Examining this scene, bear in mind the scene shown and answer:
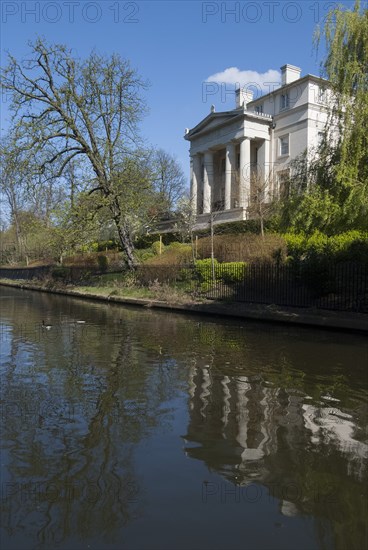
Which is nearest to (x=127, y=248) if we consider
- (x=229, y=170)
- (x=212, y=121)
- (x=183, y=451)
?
(x=229, y=170)

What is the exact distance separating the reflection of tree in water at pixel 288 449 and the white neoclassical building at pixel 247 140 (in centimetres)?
2999

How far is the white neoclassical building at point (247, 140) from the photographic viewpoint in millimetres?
39531

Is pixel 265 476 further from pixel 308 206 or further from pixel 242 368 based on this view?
pixel 308 206

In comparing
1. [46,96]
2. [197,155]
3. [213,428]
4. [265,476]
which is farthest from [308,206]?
[197,155]

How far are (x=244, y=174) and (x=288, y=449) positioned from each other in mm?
35753

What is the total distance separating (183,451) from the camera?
4211mm

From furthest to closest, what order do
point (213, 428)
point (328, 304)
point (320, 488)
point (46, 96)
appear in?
point (46, 96)
point (328, 304)
point (213, 428)
point (320, 488)

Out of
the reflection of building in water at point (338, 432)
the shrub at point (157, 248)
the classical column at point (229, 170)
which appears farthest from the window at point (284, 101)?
the reflection of building in water at point (338, 432)

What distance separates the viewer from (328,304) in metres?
15.1

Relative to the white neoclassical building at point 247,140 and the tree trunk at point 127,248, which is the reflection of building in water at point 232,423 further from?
the white neoclassical building at point 247,140

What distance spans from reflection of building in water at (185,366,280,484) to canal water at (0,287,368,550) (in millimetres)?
18

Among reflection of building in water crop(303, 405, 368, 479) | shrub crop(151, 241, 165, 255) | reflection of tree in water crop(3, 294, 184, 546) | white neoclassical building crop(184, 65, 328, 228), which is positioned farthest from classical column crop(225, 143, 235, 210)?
reflection of building in water crop(303, 405, 368, 479)

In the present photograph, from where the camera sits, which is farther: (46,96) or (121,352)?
(46,96)

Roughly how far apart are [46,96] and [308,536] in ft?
96.8
